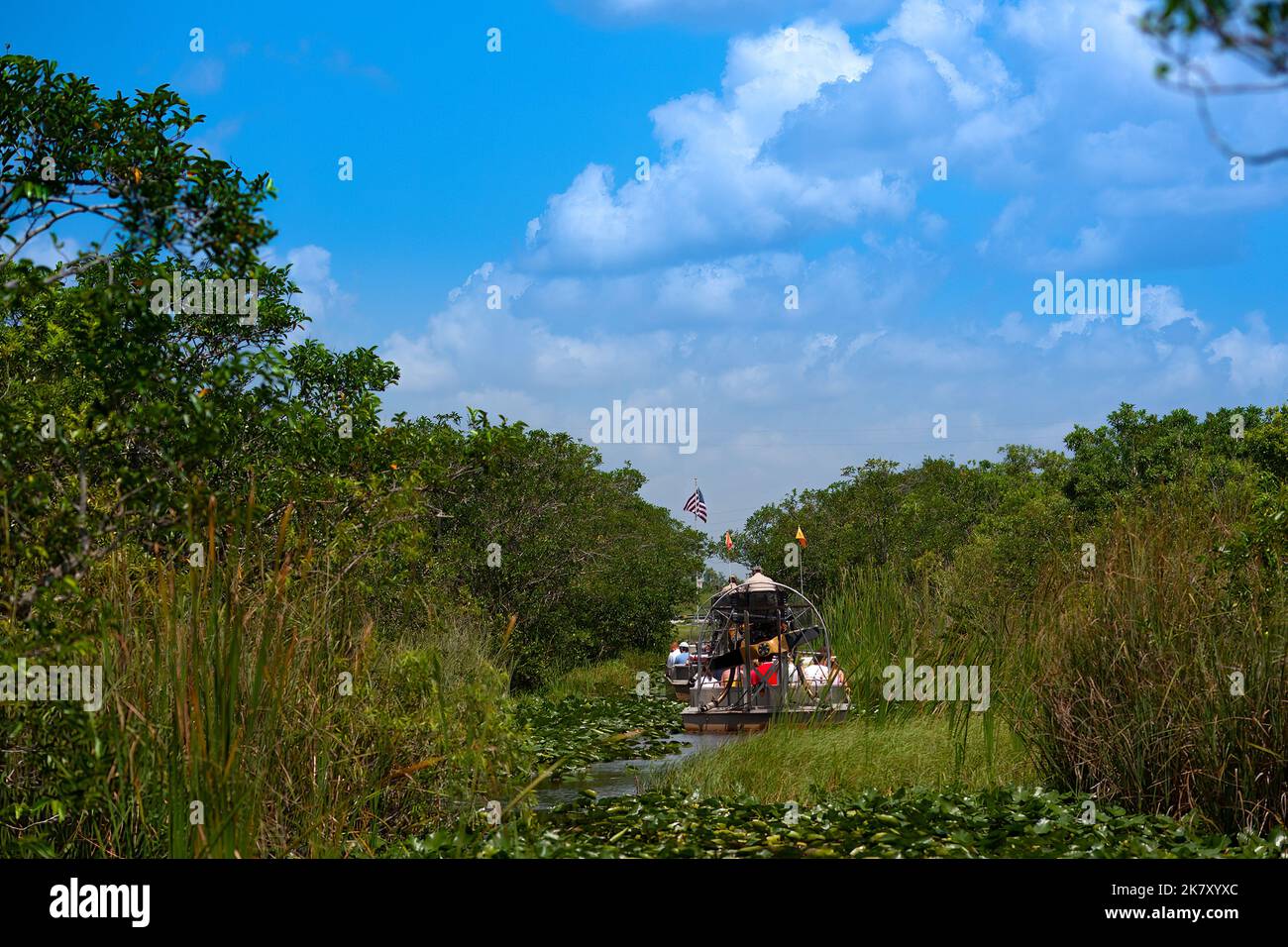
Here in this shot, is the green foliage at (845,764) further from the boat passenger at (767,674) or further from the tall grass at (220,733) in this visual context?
the boat passenger at (767,674)

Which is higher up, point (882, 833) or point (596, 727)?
point (882, 833)

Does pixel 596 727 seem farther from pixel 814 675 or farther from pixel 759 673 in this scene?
pixel 814 675

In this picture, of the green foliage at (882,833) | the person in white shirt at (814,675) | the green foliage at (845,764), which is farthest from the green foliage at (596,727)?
the green foliage at (882,833)

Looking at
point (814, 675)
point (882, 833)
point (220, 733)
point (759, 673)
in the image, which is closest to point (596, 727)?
point (759, 673)

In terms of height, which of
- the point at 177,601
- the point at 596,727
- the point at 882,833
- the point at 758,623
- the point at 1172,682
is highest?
the point at 177,601

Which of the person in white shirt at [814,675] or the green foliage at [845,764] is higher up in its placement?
the person in white shirt at [814,675]

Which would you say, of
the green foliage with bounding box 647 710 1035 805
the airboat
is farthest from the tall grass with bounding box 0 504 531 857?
the airboat

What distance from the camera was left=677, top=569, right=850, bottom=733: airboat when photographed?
47.7ft

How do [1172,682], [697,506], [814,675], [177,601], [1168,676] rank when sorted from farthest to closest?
[697,506] → [814,675] → [1168,676] → [1172,682] → [177,601]

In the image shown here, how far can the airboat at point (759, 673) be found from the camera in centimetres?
1454

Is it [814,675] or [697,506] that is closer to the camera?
[814,675]

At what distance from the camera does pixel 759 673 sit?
16141 millimetres

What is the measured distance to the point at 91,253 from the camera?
5.80 meters
